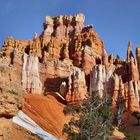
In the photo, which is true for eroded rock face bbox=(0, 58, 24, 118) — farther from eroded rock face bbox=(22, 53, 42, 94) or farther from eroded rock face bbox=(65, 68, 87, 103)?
eroded rock face bbox=(22, 53, 42, 94)

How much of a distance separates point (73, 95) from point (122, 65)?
20.7 m

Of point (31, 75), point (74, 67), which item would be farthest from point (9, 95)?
point (74, 67)

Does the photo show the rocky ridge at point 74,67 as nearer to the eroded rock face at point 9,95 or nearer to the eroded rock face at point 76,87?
the eroded rock face at point 76,87

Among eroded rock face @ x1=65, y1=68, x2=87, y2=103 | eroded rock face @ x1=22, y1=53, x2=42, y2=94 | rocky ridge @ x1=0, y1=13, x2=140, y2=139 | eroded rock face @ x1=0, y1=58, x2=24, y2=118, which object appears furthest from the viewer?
rocky ridge @ x1=0, y1=13, x2=140, y2=139

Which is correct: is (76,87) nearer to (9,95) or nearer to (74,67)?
(74,67)

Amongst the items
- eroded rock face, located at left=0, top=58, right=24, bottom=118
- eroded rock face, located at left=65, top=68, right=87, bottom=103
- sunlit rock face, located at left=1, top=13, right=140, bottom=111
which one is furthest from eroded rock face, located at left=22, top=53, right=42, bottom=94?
eroded rock face, located at left=0, top=58, right=24, bottom=118

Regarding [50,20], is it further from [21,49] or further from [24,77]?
[24,77]

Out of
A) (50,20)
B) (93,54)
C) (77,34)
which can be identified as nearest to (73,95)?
(93,54)

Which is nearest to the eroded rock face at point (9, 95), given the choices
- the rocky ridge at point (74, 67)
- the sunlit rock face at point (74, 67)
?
the rocky ridge at point (74, 67)

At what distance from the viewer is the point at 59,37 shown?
121 meters

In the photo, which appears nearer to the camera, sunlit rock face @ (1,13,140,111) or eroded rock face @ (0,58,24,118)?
eroded rock face @ (0,58,24,118)

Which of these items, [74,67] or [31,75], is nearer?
[31,75]

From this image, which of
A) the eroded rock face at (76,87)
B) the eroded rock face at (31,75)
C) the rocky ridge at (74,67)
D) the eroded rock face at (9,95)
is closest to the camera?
the eroded rock face at (9,95)

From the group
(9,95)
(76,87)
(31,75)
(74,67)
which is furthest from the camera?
(74,67)
